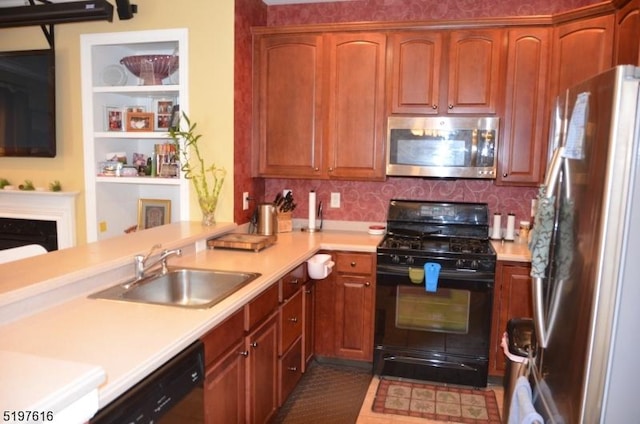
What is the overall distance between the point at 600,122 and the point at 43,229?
12.2 feet

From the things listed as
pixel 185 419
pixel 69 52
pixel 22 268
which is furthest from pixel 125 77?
pixel 185 419

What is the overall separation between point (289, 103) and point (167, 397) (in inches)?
94.5

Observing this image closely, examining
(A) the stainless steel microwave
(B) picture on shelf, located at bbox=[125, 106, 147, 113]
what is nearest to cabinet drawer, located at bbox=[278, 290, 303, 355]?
(A) the stainless steel microwave

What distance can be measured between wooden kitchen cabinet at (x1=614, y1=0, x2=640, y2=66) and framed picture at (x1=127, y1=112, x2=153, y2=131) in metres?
2.99

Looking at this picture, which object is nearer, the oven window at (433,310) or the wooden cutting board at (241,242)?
the wooden cutting board at (241,242)

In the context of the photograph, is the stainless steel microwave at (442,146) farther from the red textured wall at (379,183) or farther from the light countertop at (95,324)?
the light countertop at (95,324)

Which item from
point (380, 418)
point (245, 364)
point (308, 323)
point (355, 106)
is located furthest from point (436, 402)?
point (355, 106)

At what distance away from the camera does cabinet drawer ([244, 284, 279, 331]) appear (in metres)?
2.09

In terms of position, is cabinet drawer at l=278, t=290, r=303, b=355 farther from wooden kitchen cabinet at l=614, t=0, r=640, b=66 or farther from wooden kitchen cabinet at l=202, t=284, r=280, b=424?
wooden kitchen cabinet at l=614, t=0, r=640, b=66

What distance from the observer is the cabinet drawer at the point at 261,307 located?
82.1 inches

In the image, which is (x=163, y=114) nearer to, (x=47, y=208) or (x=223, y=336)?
(x=47, y=208)

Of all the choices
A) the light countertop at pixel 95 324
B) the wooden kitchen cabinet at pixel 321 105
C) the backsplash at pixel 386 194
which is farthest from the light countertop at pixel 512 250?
the light countertop at pixel 95 324

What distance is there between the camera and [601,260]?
1.22 meters

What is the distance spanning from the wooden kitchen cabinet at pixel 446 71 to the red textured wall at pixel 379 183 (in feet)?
1.19
